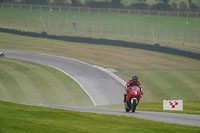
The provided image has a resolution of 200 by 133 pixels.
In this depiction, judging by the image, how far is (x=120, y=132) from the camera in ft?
53.9

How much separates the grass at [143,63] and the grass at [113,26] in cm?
610

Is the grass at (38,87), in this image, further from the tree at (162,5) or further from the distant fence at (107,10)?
the tree at (162,5)

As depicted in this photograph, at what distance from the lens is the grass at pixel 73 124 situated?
53.1ft

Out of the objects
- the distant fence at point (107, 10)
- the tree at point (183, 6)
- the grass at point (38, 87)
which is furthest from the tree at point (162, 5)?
the grass at point (38, 87)

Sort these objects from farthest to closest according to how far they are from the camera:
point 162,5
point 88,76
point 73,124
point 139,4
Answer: point 139,4 → point 162,5 → point 88,76 → point 73,124

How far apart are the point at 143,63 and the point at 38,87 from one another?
20.0m

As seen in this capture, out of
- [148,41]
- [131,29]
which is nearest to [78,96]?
[148,41]

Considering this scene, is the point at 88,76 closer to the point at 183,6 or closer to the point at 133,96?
the point at 133,96

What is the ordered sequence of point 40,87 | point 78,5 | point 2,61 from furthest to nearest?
point 78,5 < point 2,61 < point 40,87

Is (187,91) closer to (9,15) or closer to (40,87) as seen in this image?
(40,87)

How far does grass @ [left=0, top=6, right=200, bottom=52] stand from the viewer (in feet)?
241

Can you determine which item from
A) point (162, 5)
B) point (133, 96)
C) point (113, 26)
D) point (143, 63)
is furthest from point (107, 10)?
point (133, 96)

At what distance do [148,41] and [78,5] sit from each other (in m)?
20.9

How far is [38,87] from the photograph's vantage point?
42594 millimetres
